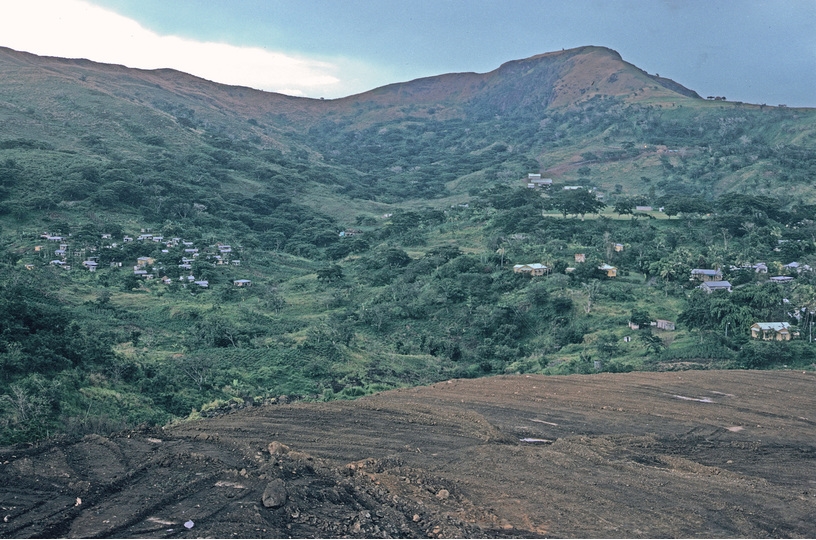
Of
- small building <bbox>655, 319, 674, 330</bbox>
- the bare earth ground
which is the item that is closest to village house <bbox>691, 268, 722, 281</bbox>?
small building <bbox>655, 319, 674, 330</bbox>

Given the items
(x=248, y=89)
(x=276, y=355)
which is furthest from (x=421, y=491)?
(x=248, y=89)

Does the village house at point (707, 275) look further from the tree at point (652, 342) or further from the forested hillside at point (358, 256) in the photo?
the tree at point (652, 342)

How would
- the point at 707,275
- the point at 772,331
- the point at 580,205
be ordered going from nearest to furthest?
the point at 772,331 < the point at 707,275 < the point at 580,205

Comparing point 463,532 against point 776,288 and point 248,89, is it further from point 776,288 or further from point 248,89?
point 248,89

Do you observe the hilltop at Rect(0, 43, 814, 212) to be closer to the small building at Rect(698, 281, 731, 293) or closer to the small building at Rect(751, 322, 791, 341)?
the small building at Rect(698, 281, 731, 293)

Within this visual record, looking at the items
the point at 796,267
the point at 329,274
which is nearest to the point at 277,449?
the point at 329,274

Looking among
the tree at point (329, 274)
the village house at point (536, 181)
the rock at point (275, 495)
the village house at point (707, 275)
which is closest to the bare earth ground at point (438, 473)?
the rock at point (275, 495)

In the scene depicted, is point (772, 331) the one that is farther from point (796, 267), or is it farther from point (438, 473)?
point (438, 473)
